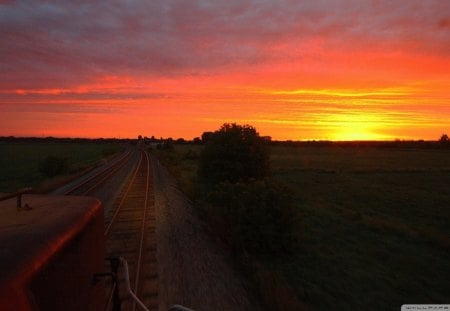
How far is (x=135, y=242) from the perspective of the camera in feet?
39.6

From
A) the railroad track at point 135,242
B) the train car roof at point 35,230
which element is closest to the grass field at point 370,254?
the railroad track at point 135,242

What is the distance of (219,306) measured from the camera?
8.82m

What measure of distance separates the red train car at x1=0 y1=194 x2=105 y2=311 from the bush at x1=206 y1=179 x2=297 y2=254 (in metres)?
9.66

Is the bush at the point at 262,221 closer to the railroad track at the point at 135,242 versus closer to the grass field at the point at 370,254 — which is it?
the grass field at the point at 370,254

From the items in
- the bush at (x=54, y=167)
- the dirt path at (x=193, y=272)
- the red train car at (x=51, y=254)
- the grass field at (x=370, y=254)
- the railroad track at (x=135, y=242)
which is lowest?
the grass field at (x=370, y=254)

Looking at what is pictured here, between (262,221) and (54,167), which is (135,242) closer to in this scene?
(262,221)

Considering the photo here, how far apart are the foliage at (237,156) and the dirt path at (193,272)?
781 cm

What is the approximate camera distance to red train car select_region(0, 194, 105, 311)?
2.42 m

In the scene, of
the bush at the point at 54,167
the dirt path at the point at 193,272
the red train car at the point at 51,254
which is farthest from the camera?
the bush at the point at 54,167

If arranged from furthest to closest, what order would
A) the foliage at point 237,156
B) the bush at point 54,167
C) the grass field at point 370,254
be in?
the bush at point 54,167
the foliage at point 237,156
the grass field at point 370,254

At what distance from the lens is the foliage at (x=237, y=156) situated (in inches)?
930

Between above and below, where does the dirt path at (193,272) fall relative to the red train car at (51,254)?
below

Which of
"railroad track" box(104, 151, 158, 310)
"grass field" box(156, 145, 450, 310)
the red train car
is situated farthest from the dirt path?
the red train car

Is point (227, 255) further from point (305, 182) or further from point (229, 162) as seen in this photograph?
point (305, 182)
